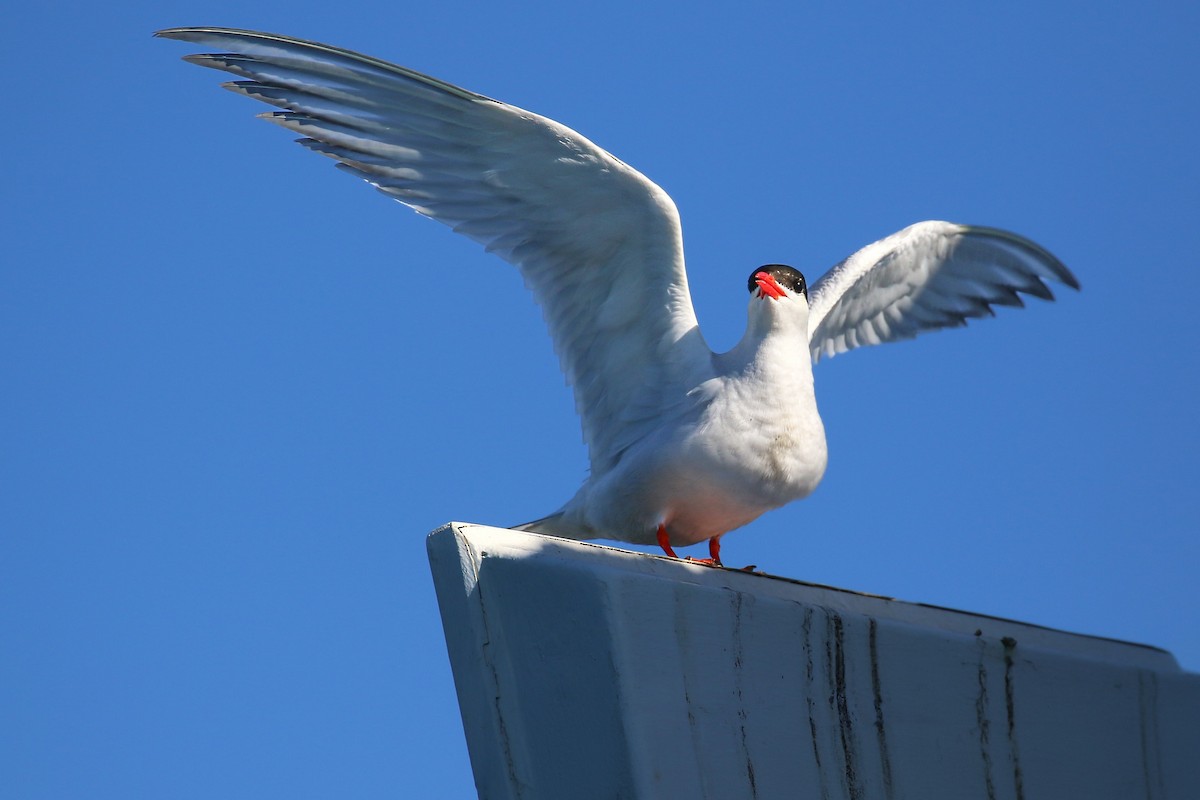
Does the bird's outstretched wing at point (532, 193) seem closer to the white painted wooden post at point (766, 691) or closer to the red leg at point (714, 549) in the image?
the red leg at point (714, 549)

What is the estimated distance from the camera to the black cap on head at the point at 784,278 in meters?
6.40

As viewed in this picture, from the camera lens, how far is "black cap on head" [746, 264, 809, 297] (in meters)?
6.40

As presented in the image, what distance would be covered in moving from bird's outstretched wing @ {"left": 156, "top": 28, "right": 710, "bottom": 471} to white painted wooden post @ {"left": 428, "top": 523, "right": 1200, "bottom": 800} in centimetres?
267

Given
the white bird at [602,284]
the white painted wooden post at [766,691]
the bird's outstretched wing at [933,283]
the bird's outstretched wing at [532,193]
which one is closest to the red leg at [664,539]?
the white bird at [602,284]

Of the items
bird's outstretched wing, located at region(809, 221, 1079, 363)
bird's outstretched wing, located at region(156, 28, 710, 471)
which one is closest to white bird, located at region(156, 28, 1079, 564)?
bird's outstretched wing, located at region(156, 28, 710, 471)

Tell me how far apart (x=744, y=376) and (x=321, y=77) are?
8.25ft

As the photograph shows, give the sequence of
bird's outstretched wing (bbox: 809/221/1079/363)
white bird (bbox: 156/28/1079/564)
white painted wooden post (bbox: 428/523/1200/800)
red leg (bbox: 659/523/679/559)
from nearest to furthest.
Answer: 1. white painted wooden post (bbox: 428/523/1200/800)
2. white bird (bbox: 156/28/1079/564)
3. red leg (bbox: 659/523/679/559)
4. bird's outstretched wing (bbox: 809/221/1079/363)

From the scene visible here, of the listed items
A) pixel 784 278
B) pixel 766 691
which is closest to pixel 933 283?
pixel 784 278

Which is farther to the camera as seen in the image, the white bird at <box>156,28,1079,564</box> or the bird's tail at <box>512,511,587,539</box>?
the bird's tail at <box>512,511,587,539</box>

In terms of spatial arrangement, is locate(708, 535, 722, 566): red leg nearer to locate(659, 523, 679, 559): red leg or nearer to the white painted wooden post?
locate(659, 523, 679, 559): red leg

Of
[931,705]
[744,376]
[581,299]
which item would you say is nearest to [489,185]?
[581,299]

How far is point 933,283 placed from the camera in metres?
8.62

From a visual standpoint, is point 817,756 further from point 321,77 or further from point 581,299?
point 321,77

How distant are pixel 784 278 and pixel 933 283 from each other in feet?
8.41
